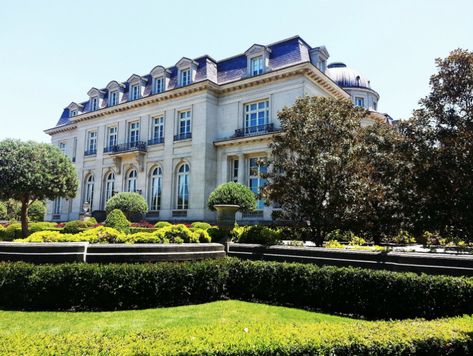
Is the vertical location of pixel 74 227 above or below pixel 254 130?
below

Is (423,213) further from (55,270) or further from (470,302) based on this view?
(55,270)

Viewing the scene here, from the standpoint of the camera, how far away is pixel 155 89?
118 ft

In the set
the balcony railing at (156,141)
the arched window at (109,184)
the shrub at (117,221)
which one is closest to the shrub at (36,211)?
the arched window at (109,184)

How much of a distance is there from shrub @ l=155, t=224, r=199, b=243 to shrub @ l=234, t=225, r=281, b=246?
1.60 metres

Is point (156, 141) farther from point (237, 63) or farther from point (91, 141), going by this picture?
point (91, 141)

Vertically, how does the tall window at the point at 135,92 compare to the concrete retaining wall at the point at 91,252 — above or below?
above

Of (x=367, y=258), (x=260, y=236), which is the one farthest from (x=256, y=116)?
(x=367, y=258)

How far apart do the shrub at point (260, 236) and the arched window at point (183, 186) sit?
67.0 feet

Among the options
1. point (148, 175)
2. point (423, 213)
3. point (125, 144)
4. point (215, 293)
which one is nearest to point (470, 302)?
point (423, 213)

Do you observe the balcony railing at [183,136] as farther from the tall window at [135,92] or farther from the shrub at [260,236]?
the shrub at [260,236]

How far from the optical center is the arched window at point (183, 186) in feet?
108

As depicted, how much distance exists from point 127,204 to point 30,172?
749 cm

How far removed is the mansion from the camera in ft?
95.8

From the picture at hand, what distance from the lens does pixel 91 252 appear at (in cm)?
946
